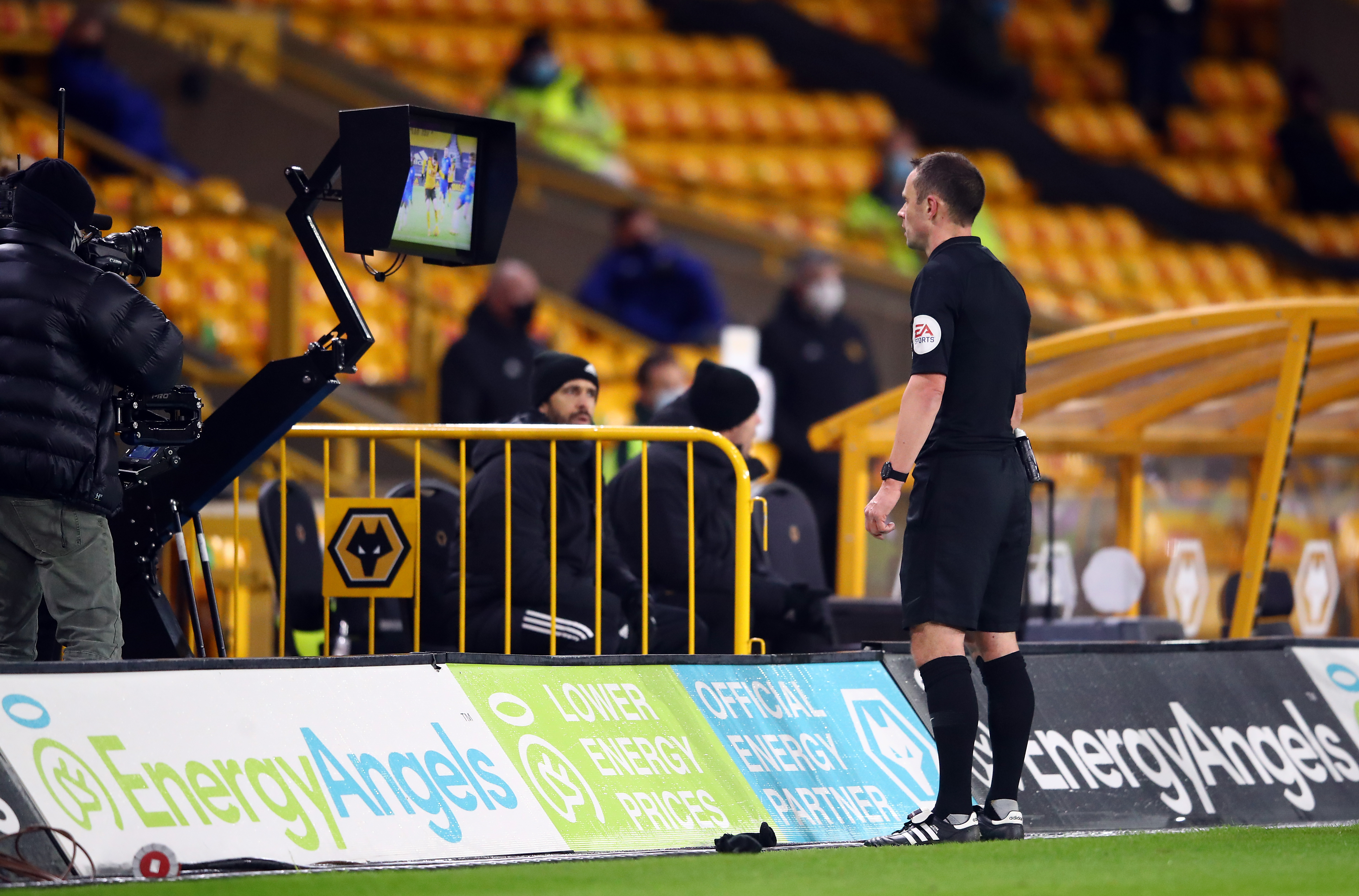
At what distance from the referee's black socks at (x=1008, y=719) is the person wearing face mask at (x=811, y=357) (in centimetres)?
596

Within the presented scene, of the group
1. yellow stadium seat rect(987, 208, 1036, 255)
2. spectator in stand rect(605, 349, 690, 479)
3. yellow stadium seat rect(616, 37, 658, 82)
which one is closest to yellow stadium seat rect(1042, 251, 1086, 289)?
yellow stadium seat rect(987, 208, 1036, 255)

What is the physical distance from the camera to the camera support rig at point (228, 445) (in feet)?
19.0

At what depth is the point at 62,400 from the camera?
5.38 metres

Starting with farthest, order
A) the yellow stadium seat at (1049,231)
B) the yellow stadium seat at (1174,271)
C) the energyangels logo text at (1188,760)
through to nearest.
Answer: the yellow stadium seat at (1174,271), the yellow stadium seat at (1049,231), the energyangels logo text at (1188,760)

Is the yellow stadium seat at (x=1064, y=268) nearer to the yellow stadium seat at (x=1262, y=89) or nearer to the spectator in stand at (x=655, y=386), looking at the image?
the yellow stadium seat at (x=1262, y=89)

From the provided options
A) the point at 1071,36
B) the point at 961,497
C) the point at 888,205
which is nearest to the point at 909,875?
the point at 961,497

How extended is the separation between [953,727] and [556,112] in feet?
35.8

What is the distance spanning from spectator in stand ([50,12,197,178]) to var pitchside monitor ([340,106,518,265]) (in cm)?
800

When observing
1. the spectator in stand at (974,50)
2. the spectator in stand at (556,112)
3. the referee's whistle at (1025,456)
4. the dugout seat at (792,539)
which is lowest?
the dugout seat at (792,539)

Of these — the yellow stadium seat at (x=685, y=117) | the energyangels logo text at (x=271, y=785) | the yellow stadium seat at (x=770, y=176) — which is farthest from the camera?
the yellow stadium seat at (x=685, y=117)

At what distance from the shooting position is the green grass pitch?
15.2 ft

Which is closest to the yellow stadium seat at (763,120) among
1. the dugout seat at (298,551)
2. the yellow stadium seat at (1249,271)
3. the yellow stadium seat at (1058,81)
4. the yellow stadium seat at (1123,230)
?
the yellow stadium seat at (1123,230)

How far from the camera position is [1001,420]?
5.57m

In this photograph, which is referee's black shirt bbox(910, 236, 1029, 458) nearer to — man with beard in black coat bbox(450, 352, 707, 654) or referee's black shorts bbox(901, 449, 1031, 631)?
referee's black shorts bbox(901, 449, 1031, 631)
